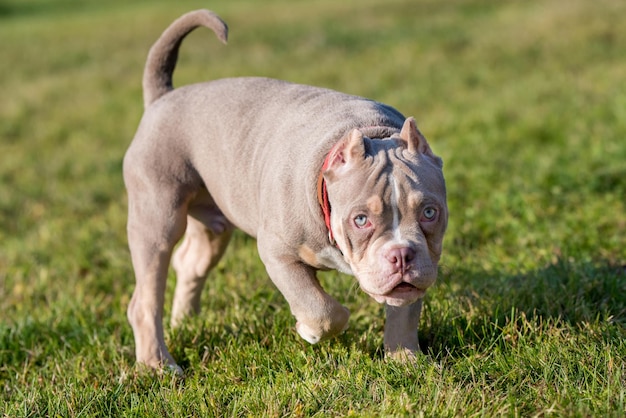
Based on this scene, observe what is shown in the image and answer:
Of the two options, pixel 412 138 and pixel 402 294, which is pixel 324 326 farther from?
pixel 412 138

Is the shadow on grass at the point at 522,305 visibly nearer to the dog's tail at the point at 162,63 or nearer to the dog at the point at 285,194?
the dog at the point at 285,194

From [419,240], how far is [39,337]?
2.74 m

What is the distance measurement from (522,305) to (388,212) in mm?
1383

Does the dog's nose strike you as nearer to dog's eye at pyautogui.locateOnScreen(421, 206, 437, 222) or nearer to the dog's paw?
dog's eye at pyautogui.locateOnScreen(421, 206, 437, 222)

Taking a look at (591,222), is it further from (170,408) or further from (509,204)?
(170,408)

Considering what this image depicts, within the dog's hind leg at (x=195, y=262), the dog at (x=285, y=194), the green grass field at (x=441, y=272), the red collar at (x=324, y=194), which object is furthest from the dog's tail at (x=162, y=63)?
the red collar at (x=324, y=194)

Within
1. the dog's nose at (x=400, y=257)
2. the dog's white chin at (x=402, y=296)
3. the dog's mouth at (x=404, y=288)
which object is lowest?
the dog's white chin at (x=402, y=296)

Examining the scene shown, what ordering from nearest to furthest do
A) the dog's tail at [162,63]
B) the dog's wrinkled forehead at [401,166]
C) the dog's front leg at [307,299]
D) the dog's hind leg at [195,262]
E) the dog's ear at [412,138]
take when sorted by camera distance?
the dog's wrinkled forehead at [401,166]
the dog's ear at [412,138]
the dog's front leg at [307,299]
the dog's tail at [162,63]
the dog's hind leg at [195,262]

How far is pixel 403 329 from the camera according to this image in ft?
12.7

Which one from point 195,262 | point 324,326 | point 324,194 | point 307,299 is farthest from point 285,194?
point 195,262

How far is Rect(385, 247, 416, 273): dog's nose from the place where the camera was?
3.17 metres

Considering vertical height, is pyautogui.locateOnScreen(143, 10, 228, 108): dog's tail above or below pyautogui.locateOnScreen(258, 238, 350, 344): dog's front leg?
above

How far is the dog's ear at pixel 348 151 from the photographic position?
3.32 metres

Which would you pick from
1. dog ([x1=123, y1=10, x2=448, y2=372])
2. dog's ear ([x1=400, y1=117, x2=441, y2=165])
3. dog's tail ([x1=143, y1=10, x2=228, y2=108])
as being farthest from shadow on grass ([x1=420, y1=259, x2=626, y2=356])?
dog's tail ([x1=143, y1=10, x2=228, y2=108])
